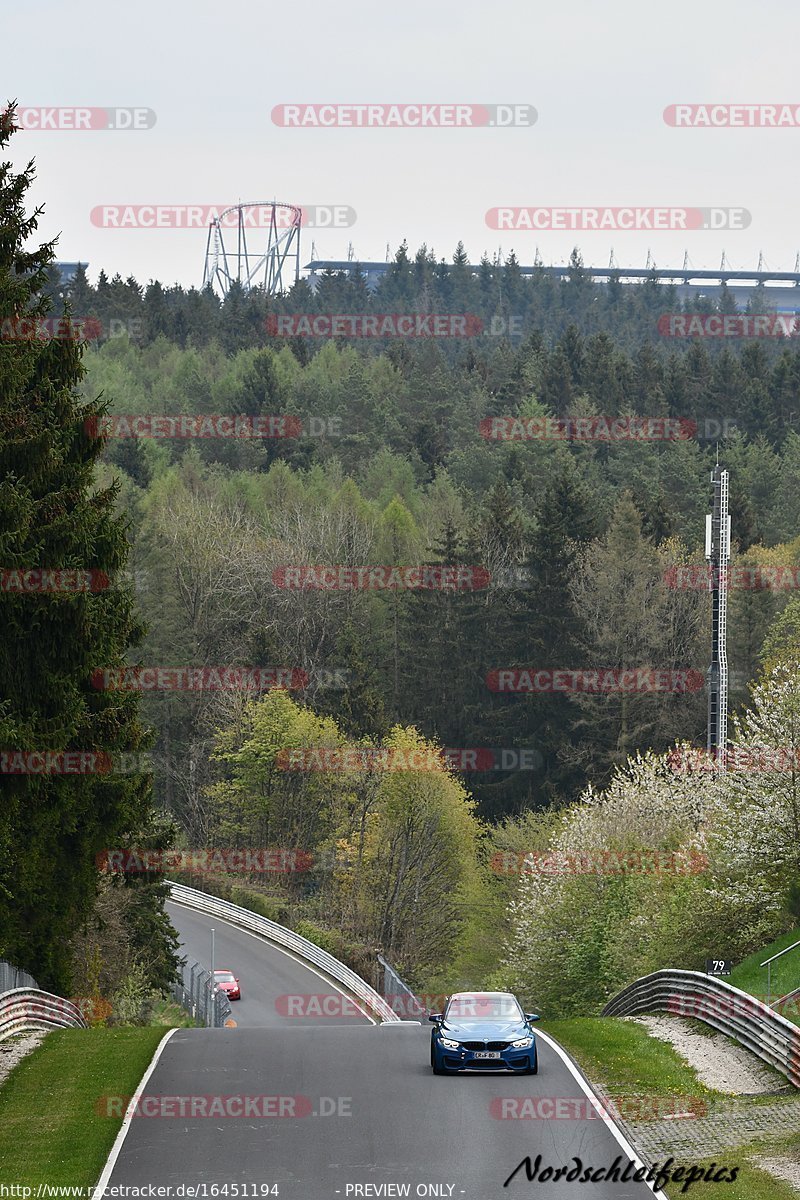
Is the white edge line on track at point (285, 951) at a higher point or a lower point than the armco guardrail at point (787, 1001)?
lower

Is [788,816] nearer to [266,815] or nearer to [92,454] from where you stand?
[92,454]

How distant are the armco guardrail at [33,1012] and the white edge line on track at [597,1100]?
28.6ft

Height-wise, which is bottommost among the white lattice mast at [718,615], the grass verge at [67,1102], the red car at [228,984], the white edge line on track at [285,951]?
the white edge line on track at [285,951]

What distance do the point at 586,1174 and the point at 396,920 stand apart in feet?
176

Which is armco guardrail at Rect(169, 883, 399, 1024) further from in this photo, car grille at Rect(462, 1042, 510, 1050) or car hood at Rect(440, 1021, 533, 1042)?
car grille at Rect(462, 1042, 510, 1050)

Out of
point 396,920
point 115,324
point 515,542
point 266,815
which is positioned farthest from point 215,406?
point 396,920

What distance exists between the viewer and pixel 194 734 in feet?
297

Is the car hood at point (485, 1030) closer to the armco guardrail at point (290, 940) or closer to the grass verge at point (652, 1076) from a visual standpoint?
the grass verge at point (652, 1076)

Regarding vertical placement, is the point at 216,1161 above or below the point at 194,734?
above

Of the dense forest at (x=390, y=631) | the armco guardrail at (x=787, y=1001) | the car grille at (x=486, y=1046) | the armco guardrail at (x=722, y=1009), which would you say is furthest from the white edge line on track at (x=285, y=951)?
the car grille at (x=486, y=1046)

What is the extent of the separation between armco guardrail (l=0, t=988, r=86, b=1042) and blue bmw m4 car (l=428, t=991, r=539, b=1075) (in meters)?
7.25

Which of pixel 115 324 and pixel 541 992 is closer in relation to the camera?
pixel 541 992

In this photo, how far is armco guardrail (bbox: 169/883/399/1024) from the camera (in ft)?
178

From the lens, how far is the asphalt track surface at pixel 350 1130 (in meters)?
16.6
